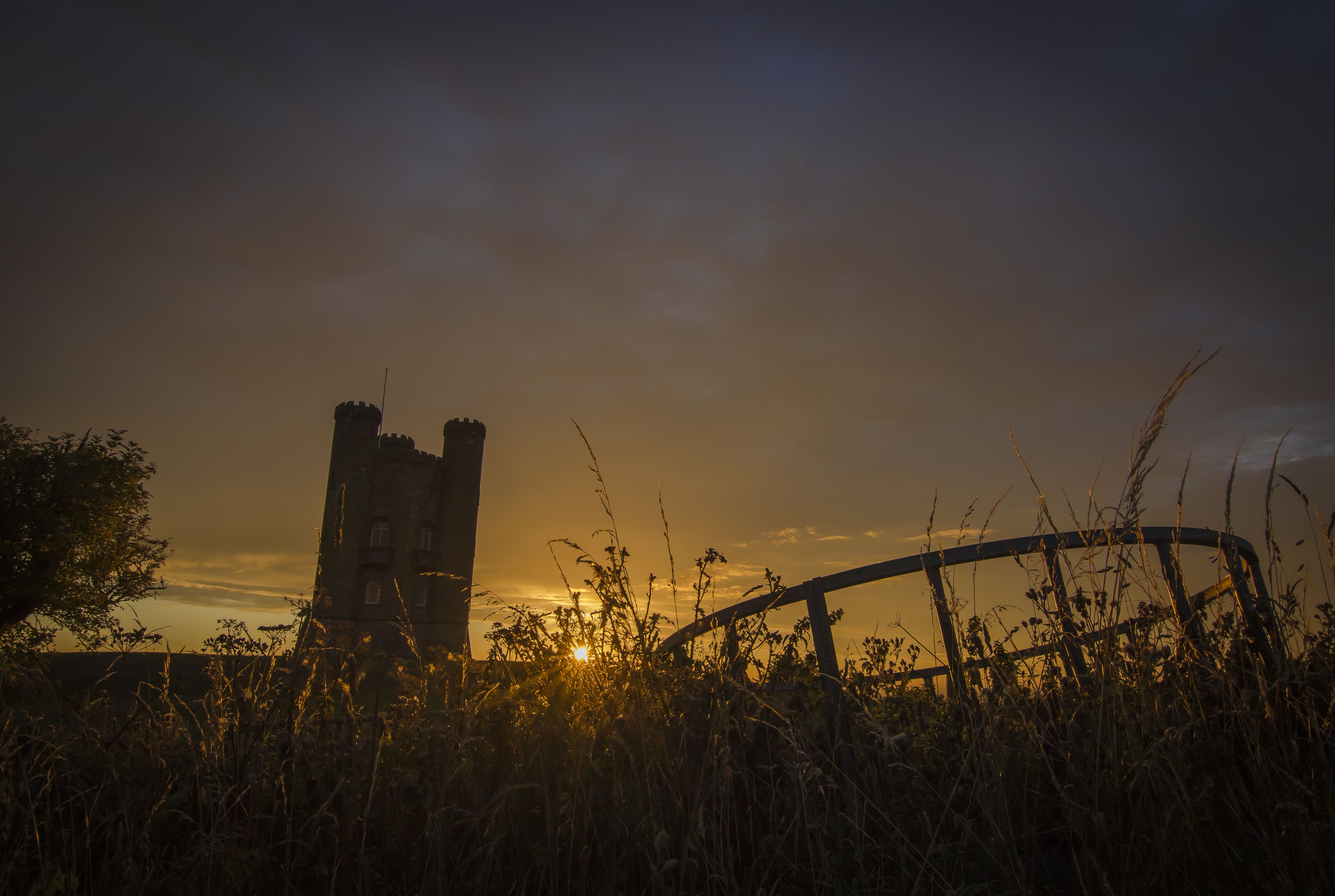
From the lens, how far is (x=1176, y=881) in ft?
6.23

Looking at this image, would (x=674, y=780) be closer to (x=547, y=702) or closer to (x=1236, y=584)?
(x=547, y=702)

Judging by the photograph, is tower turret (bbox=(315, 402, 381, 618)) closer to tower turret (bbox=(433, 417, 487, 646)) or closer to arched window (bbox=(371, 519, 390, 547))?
arched window (bbox=(371, 519, 390, 547))

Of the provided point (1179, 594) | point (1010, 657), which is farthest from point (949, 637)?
point (1179, 594)

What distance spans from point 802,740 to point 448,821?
122 cm

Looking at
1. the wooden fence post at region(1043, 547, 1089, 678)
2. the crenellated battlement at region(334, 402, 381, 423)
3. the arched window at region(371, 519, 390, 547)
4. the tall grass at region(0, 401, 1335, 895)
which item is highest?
the crenellated battlement at region(334, 402, 381, 423)

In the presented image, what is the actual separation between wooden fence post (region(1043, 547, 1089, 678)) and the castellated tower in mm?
32404

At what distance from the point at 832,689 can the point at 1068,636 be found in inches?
31.7

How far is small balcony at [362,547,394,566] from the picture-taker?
3341 centimetres

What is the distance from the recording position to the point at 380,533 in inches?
1352

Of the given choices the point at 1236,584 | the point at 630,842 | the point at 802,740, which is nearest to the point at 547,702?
the point at 630,842

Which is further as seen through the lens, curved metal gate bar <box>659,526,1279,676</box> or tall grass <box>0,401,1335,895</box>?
curved metal gate bar <box>659,526,1279,676</box>

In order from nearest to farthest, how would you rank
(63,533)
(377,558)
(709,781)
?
(709,781) → (63,533) → (377,558)

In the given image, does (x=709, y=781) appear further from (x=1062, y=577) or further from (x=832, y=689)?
(x=1062, y=577)

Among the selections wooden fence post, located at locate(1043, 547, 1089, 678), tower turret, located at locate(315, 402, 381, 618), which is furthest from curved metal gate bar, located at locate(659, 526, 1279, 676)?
tower turret, located at locate(315, 402, 381, 618)
